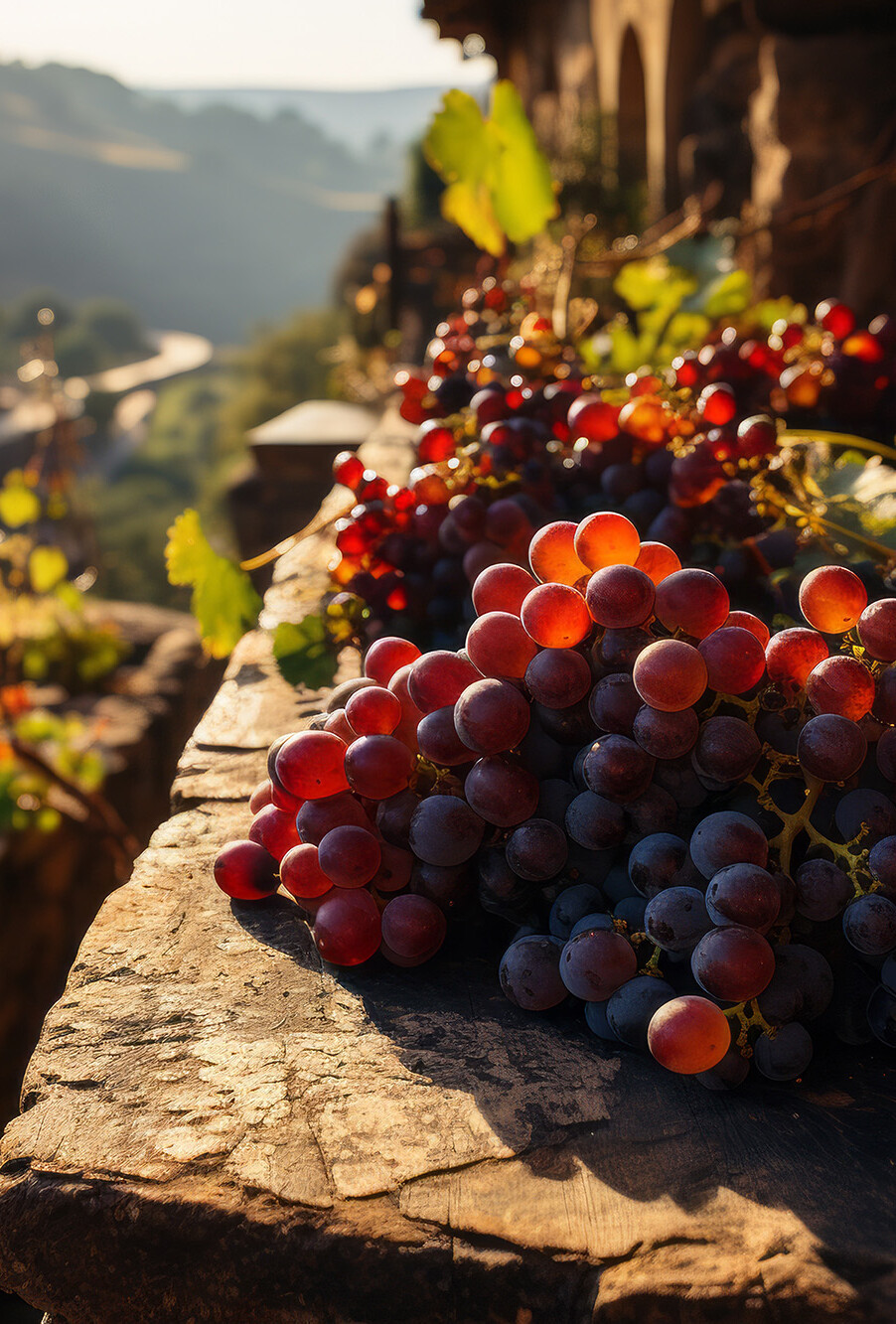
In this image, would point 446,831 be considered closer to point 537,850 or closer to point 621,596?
point 537,850

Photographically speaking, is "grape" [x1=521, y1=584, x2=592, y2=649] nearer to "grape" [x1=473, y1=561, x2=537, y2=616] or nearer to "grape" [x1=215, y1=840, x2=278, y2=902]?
"grape" [x1=473, y1=561, x2=537, y2=616]

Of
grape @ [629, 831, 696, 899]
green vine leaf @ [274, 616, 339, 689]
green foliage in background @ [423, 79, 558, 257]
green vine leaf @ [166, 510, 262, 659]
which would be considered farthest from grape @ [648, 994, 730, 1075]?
green foliage in background @ [423, 79, 558, 257]

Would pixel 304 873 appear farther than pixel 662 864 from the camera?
Yes

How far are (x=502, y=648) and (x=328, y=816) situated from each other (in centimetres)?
26

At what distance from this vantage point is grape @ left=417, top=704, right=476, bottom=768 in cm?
86

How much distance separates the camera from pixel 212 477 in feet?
104

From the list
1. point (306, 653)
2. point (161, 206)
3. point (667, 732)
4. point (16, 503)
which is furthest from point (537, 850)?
point (161, 206)

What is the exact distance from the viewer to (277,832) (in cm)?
103

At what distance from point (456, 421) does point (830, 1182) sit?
47.3 inches

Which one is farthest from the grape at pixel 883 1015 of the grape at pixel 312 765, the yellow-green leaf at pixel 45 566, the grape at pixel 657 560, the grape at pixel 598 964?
the yellow-green leaf at pixel 45 566

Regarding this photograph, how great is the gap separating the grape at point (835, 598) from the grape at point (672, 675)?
0.58 feet

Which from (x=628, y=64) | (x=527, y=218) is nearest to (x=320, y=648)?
(x=527, y=218)

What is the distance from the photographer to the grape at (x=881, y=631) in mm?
794

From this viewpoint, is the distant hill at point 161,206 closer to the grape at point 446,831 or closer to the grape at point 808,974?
the grape at point 446,831
